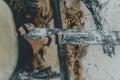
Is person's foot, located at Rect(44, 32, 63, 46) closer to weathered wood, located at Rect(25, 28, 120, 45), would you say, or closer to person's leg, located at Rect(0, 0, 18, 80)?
weathered wood, located at Rect(25, 28, 120, 45)

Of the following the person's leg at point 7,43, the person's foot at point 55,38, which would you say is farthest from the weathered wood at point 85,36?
the person's leg at point 7,43

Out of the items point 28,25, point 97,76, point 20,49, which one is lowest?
point 97,76

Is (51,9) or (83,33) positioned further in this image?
(51,9)

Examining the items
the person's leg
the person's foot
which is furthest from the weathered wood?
the person's leg

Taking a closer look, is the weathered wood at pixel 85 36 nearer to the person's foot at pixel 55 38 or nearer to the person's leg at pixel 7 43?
the person's foot at pixel 55 38

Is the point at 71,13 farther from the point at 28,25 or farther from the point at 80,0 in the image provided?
the point at 28,25

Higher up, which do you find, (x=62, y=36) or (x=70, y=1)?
(x=70, y=1)

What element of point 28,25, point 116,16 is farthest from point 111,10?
point 28,25

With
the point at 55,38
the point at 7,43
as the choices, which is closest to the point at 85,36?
the point at 55,38

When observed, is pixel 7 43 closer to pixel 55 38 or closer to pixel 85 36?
pixel 55 38

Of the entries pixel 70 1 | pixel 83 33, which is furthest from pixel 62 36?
pixel 70 1
